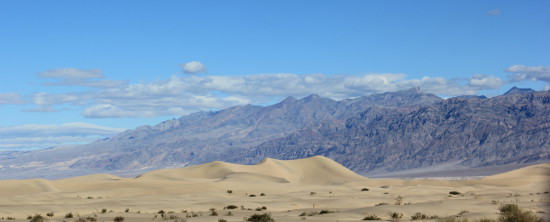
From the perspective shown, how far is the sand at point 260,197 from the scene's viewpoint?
3964 cm

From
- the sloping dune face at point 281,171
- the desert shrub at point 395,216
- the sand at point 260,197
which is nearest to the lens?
the desert shrub at point 395,216

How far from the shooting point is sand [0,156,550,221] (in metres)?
39.6

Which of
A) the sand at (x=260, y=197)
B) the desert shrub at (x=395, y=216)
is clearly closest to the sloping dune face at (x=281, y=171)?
the sand at (x=260, y=197)

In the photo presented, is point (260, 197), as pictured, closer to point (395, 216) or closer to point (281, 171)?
point (395, 216)

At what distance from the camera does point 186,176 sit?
401 feet

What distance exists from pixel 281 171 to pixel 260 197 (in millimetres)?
69194

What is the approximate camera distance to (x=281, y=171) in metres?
131

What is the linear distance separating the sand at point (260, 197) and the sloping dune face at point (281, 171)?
0.19m

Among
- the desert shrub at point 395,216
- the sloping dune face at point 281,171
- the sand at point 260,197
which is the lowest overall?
the desert shrub at point 395,216

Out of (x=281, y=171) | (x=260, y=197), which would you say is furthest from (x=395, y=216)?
(x=281, y=171)

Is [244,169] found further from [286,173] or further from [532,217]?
[532,217]

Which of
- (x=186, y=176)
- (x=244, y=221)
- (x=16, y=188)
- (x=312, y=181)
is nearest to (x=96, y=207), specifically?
(x=244, y=221)

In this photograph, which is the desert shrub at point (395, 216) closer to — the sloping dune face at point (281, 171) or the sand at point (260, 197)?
the sand at point (260, 197)

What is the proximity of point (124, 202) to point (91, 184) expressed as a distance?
148ft
